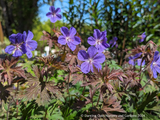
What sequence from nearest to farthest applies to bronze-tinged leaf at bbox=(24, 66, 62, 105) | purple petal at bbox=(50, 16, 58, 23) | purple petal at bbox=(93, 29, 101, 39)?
1. bronze-tinged leaf at bbox=(24, 66, 62, 105)
2. purple petal at bbox=(93, 29, 101, 39)
3. purple petal at bbox=(50, 16, 58, 23)

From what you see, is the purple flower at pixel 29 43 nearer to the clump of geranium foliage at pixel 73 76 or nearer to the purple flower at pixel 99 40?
the clump of geranium foliage at pixel 73 76

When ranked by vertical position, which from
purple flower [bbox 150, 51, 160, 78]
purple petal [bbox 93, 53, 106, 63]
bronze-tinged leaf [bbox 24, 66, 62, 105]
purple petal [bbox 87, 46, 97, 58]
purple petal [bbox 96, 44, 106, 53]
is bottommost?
bronze-tinged leaf [bbox 24, 66, 62, 105]

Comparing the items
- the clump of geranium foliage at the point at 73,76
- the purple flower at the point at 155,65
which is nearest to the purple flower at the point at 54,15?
the clump of geranium foliage at the point at 73,76

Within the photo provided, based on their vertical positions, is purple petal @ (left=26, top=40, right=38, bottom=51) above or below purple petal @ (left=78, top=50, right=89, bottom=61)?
above

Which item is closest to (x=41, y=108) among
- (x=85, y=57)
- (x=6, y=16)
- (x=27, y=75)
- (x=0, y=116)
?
(x=27, y=75)

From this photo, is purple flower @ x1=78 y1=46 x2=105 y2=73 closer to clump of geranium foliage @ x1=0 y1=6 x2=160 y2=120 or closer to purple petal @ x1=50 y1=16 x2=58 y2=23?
clump of geranium foliage @ x1=0 y1=6 x2=160 y2=120

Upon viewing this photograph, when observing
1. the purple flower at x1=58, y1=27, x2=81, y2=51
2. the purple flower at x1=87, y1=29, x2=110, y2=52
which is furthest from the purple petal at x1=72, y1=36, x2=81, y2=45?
the purple flower at x1=87, y1=29, x2=110, y2=52

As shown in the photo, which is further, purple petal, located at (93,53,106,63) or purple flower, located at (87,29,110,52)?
purple flower, located at (87,29,110,52)

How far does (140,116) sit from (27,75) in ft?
4.16

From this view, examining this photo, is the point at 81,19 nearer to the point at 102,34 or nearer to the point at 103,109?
the point at 102,34

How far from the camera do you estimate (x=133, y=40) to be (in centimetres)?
265

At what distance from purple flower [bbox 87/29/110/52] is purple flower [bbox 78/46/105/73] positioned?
5.9 inches

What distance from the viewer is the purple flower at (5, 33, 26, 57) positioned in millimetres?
1043

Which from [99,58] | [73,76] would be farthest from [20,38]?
[99,58]
